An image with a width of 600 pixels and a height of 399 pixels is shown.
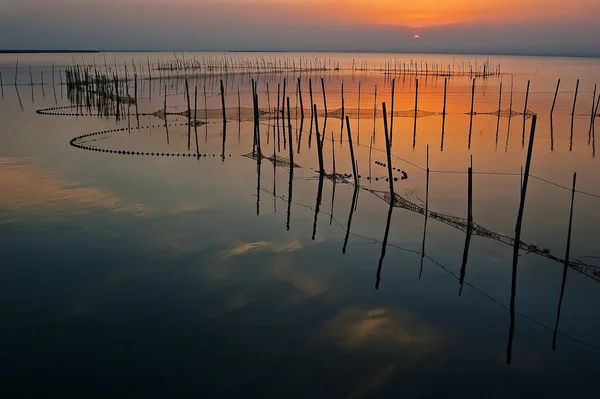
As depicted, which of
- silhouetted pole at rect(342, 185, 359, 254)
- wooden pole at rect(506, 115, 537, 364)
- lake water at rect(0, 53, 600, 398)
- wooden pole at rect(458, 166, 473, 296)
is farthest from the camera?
silhouetted pole at rect(342, 185, 359, 254)

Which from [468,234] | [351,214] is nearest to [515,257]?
[468,234]

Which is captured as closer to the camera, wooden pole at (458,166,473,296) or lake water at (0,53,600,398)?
lake water at (0,53,600,398)

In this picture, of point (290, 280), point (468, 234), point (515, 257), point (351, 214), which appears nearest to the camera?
point (290, 280)

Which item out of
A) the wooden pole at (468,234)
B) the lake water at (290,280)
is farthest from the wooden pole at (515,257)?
the wooden pole at (468,234)

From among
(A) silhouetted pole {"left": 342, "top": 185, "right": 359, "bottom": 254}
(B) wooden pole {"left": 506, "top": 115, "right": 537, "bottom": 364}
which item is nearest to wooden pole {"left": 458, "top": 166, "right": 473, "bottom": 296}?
(B) wooden pole {"left": 506, "top": 115, "right": 537, "bottom": 364}

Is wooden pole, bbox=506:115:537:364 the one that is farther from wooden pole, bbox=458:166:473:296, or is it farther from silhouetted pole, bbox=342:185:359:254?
silhouetted pole, bbox=342:185:359:254

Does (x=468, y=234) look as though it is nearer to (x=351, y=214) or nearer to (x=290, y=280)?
(x=351, y=214)

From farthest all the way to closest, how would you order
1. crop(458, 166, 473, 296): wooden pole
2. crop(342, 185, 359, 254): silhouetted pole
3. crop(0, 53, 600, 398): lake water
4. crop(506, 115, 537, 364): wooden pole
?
crop(342, 185, 359, 254): silhouetted pole < crop(458, 166, 473, 296): wooden pole < crop(506, 115, 537, 364): wooden pole < crop(0, 53, 600, 398): lake water

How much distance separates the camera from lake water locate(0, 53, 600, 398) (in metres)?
4.89

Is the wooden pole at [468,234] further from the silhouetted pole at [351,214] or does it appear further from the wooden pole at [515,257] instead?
the silhouetted pole at [351,214]

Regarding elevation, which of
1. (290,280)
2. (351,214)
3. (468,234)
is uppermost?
(468,234)

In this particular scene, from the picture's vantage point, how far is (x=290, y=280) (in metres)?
6.77

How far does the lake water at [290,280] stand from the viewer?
16.0 ft

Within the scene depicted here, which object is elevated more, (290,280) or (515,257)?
→ (515,257)
